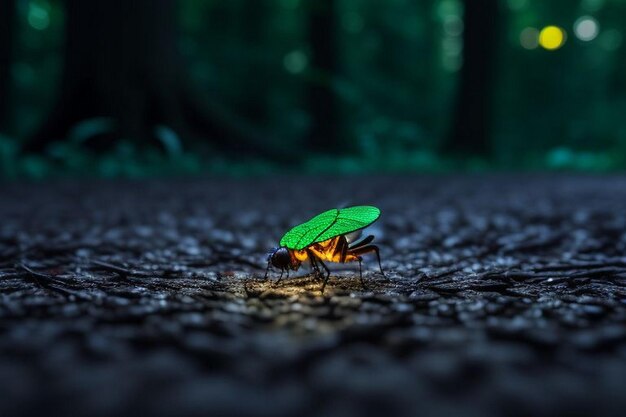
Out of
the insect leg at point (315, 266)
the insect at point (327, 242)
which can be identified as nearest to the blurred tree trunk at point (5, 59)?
the insect leg at point (315, 266)

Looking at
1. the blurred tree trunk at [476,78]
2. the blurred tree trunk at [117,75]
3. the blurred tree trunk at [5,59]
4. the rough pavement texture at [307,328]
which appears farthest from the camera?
the blurred tree trunk at [476,78]

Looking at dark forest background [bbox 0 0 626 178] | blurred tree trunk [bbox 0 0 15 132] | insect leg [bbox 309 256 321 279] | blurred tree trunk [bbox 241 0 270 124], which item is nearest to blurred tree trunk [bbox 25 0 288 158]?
dark forest background [bbox 0 0 626 178]

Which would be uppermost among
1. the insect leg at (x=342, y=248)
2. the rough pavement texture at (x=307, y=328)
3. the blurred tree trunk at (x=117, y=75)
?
the blurred tree trunk at (x=117, y=75)

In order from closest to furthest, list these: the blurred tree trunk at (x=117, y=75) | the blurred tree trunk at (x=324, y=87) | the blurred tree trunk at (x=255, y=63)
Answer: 1. the blurred tree trunk at (x=117, y=75)
2. the blurred tree trunk at (x=324, y=87)
3. the blurred tree trunk at (x=255, y=63)

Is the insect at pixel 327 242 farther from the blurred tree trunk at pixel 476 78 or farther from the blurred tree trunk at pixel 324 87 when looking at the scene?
the blurred tree trunk at pixel 324 87

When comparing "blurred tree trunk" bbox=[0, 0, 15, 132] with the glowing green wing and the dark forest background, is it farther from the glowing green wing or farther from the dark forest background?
the glowing green wing

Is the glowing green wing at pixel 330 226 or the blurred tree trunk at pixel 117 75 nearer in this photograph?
the glowing green wing at pixel 330 226

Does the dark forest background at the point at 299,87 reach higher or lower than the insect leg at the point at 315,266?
higher

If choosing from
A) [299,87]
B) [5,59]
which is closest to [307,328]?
[5,59]

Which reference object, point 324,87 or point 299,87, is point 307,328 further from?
point 299,87
